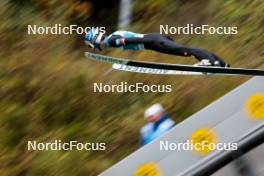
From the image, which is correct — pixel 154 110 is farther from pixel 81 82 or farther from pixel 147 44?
pixel 81 82

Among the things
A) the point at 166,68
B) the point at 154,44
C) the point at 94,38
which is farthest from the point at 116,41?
the point at 166,68

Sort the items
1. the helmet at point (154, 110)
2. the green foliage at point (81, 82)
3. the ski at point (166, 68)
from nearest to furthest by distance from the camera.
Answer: the ski at point (166, 68), the helmet at point (154, 110), the green foliage at point (81, 82)

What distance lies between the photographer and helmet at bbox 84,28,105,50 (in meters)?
2.76

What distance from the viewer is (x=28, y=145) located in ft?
9.43

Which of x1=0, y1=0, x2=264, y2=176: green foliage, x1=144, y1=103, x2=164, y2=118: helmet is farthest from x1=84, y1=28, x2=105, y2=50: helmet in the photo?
x1=144, y1=103, x2=164, y2=118: helmet

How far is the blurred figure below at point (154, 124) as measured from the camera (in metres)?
2.24

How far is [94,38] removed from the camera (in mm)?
2789

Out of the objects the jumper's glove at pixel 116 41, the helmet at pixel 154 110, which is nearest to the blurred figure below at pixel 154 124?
the helmet at pixel 154 110

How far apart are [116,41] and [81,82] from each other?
33 cm

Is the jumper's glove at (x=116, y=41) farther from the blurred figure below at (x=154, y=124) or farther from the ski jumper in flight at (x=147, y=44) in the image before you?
the blurred figure below at (x=154, y=124)

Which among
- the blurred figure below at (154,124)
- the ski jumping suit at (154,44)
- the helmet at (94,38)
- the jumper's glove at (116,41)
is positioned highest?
the helmet at (94,38)

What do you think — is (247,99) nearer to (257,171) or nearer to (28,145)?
(257,171)

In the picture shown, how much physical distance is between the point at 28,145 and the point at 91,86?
0.39 metres

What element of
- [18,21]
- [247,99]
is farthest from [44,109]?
[247,99]
